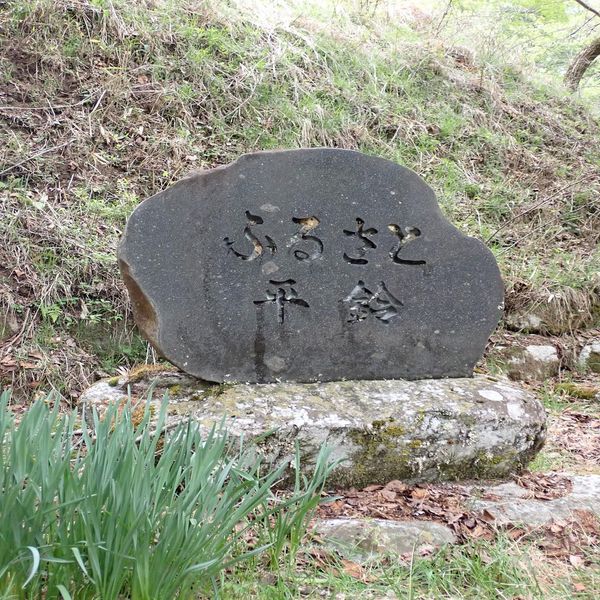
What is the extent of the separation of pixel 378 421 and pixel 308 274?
756 mm

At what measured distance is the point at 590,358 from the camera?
5270 mm

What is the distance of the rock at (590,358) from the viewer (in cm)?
524

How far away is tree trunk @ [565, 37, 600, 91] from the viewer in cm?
878

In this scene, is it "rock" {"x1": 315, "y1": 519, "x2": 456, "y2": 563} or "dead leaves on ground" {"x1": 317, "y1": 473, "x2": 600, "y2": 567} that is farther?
"dead leaves on ground" {"x1": 317, "y1": 473, "x2": 600, "y2": 567}

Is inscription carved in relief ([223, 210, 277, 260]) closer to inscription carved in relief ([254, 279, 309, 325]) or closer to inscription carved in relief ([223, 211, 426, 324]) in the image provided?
inscription carved in relief ([223, 211, 426, 324])

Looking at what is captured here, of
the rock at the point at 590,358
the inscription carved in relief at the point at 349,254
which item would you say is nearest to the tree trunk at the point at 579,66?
the rock at the point at 590,358

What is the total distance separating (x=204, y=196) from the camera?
10.0 feet

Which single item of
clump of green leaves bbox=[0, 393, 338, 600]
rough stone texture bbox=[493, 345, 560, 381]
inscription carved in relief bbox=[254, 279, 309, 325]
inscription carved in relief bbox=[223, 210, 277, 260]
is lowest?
rough stone texture bbox=[493, 345, 560, 381]

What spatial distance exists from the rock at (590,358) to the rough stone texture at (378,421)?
7.59 ft

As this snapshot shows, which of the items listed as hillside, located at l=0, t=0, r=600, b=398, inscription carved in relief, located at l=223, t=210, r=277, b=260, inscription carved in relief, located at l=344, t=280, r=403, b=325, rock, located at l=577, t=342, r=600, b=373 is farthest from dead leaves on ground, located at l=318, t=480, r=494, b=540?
rock, located at l=577, t=342, r=600, b=373

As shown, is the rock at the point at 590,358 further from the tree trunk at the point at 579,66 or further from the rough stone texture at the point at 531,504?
the tree trunk at the point at 579,66

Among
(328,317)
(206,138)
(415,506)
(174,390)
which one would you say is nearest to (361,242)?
(328,317)

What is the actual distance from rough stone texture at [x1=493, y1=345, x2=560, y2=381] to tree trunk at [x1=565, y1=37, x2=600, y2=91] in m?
5.05

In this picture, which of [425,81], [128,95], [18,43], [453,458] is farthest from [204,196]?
[425,81]
